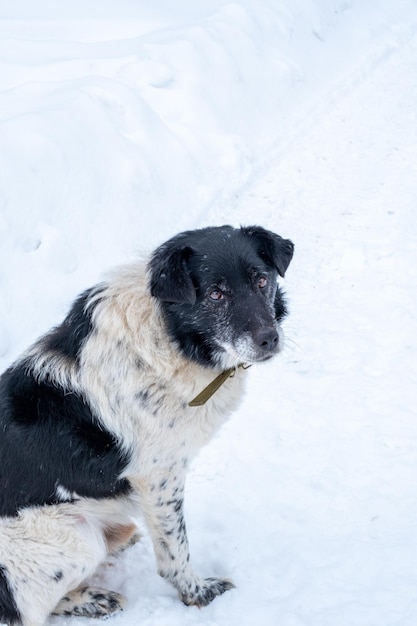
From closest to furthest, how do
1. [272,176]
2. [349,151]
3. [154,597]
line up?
[154,597] < [272,176] < [349,151]

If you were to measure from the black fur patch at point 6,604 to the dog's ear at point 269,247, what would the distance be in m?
2.01

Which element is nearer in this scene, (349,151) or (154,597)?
(154,597)

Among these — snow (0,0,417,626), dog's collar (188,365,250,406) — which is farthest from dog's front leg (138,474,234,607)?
dog's collar (188,365,250,406)

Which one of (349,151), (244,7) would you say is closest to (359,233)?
(349,151)

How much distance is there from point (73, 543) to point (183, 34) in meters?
7.90

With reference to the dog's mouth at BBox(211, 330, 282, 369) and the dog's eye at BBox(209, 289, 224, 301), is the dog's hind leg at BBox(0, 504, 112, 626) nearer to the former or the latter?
the dog's mouth at BBox(211, 330, 282, 369)

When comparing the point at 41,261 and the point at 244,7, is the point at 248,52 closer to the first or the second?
the point at 244,7

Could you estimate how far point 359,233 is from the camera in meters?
6.32

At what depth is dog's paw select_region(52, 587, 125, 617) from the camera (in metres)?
3.38

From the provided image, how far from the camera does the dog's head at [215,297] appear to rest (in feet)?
10.1

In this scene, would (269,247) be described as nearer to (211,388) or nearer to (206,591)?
(211,388)

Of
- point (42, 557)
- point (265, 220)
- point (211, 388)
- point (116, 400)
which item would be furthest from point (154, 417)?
point (265, 220)

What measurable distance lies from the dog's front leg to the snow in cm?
11

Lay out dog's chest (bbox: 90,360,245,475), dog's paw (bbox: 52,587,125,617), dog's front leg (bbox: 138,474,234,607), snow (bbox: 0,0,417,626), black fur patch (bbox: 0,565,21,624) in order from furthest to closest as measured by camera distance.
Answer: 1. snow (bbox: 0,0,417,626)
2. dog's paw (bbox: 52,587,125,617)
3. dog's front leg (bbox: 138,474,234,607)
4. dog's chest (bbox: 90,360,245,475)
5. black fur patch (bbox: 0,565,21,624)
